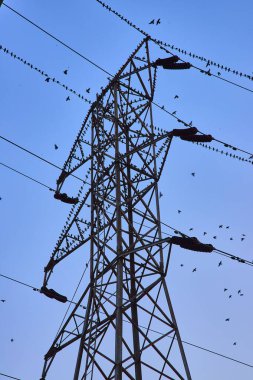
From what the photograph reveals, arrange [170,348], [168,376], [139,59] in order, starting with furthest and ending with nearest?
[139,59], [170,348], [168,376]

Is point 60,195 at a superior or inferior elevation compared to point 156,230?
superior

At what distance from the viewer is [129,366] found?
28.9 ft

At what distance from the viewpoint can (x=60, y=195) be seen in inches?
567

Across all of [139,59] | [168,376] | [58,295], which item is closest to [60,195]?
[58,295]

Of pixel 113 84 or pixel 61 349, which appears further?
pixel 113 84

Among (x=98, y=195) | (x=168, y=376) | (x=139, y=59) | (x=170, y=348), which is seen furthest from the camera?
(x=139, y=59)

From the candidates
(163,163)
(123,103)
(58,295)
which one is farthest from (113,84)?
(58,295)

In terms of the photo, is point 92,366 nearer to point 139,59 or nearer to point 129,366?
point 129,366

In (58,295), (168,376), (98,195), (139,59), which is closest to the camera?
(168,376)

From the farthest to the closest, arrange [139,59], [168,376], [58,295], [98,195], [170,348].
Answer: [139,59]
[58,295]
[98,195]
[170,348]
[168,376]

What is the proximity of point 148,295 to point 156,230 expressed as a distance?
1577mm

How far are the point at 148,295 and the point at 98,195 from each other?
2.82 metres

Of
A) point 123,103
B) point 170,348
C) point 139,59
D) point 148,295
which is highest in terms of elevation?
point 139,59

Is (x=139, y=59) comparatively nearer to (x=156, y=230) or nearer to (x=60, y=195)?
(x=60, y=195)
